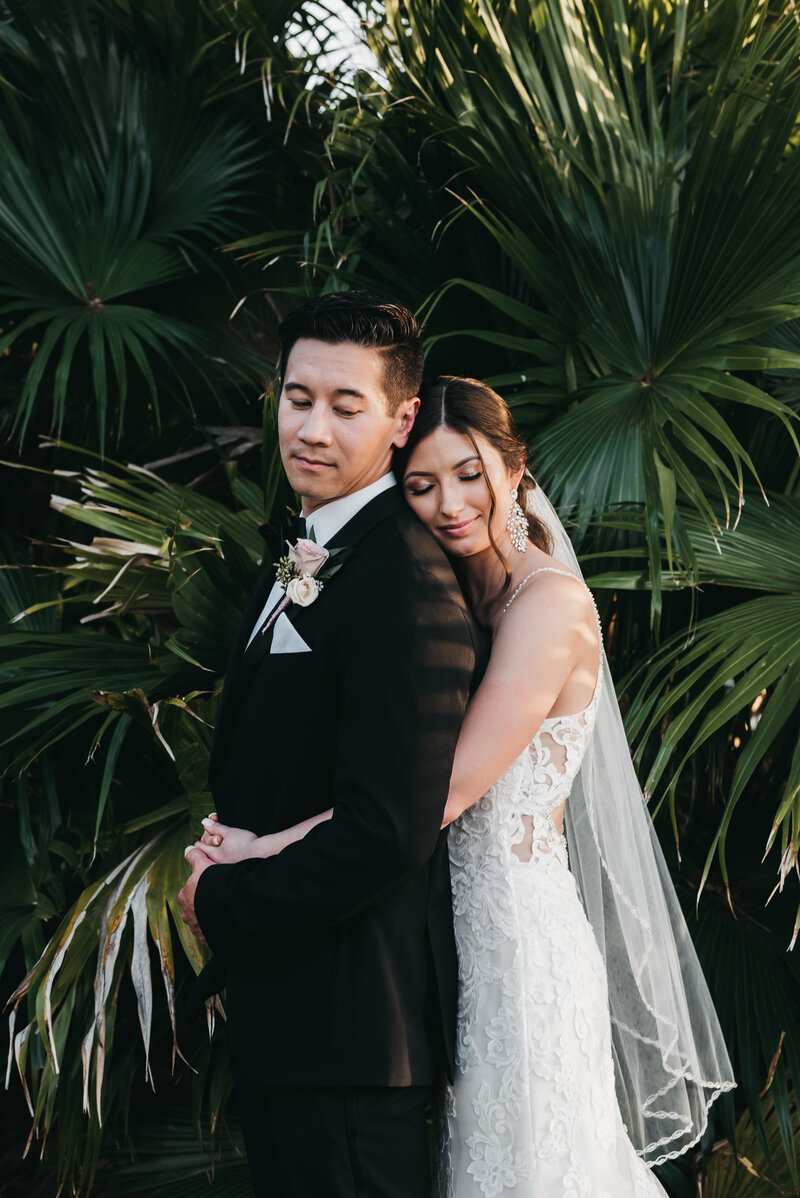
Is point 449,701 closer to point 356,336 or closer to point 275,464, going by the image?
point 356,336

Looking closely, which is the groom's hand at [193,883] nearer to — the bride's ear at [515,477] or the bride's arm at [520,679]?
the bride's arm at [520,679]

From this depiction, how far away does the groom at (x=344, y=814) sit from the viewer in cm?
150

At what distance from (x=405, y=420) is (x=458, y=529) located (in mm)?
233

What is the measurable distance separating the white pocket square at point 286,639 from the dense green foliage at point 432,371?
643 mm

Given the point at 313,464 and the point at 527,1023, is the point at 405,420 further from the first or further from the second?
the point at 527,1023

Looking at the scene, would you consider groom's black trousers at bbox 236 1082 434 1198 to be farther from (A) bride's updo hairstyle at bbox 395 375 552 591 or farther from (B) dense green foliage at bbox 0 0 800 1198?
(A) bride's updo hairstyle at bbox 395 375 552 591

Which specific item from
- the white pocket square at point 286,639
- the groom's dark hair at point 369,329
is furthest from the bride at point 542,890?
the white pocket square at point 286,639

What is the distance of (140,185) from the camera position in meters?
3.48

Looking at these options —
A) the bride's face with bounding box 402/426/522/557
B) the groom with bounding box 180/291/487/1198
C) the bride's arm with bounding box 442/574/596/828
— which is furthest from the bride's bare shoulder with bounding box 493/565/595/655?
the groom with bounding box 180/291/487/1198

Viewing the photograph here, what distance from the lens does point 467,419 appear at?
194 centimetres

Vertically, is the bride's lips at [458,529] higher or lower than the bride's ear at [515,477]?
lower

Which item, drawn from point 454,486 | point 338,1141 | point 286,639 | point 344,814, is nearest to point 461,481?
point 454,486

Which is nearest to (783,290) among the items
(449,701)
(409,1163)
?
(449,701)

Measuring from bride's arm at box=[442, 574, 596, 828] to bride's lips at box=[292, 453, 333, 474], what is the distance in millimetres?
447
